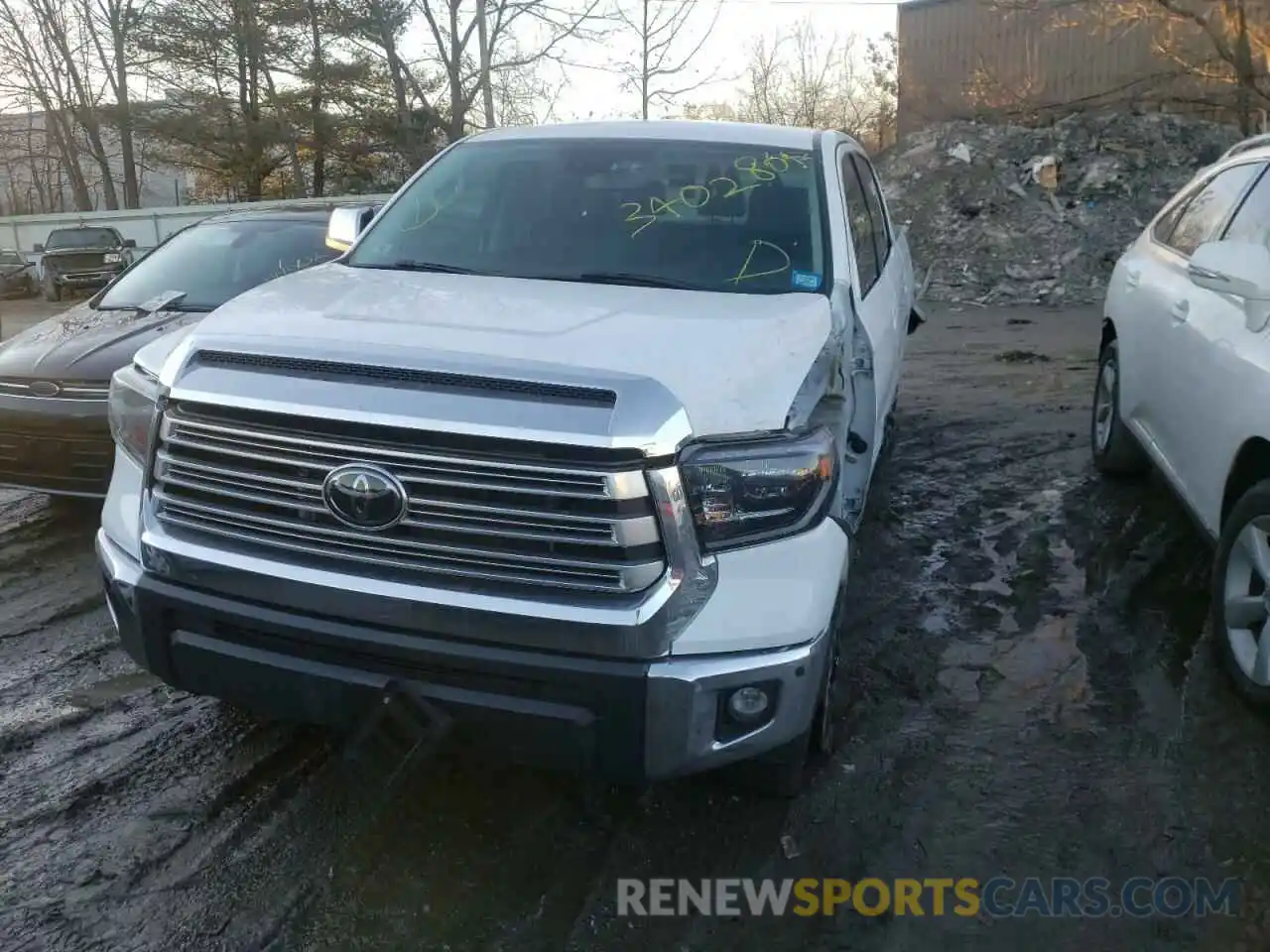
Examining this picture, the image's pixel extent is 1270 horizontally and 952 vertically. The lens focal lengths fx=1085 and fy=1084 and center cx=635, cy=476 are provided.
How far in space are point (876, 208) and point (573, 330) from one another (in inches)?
126

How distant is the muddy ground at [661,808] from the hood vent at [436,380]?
1253 millimetres

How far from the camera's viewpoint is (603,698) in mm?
2438

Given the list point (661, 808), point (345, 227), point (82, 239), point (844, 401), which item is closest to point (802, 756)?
point (661, 808)

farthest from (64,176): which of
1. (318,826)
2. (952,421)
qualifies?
(318,826)

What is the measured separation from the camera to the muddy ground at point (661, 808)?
2.64 metres

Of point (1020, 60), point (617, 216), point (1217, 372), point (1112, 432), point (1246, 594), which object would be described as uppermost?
point (1020, 60)

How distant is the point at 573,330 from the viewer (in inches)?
113

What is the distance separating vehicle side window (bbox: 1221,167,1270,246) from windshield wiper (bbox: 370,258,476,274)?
118 inches

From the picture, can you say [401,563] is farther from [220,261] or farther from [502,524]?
[220,261]

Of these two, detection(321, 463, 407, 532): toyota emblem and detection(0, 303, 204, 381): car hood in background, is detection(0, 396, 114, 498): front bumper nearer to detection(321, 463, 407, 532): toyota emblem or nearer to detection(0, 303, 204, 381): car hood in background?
detection(0, 303, 204, 381): car hood in background

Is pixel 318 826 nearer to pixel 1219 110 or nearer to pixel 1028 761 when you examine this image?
pixel 1028 761

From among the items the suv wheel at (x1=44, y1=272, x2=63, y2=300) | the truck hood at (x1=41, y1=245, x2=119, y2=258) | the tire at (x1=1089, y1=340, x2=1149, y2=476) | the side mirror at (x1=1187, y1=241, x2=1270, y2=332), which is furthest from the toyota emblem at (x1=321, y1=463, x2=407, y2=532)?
the truck hood at (x1=41, y1=245, x2=119, y2=258)

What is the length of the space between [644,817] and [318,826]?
35.5 inches

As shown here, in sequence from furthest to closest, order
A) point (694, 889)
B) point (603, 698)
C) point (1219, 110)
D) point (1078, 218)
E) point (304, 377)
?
1. point (1219, 110)
2. point (1078, 218)
3. point (694, 889)
4. point (304, 377)
5. point (603, 698)
